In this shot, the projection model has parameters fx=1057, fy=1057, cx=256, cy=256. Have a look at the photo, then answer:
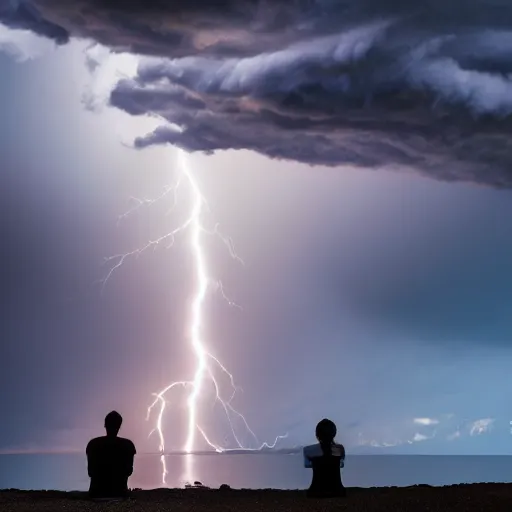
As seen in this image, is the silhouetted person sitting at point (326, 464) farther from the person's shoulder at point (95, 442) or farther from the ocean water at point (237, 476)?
the ocean water at point (237, 476)

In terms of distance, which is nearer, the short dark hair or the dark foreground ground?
the dark foreground ground

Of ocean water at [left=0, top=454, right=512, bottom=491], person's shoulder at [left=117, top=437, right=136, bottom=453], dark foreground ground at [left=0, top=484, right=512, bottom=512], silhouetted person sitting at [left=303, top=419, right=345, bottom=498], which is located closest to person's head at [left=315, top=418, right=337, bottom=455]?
silhouetted person sitting at [left=303, top=419, right=345, bottom=498]

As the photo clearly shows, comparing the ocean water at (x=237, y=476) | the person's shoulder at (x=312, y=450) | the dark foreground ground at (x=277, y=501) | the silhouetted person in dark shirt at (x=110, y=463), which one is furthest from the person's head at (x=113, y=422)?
the ocean water at (x=237, y=476)

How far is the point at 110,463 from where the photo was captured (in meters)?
11.0

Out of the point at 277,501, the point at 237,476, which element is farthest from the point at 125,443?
the point at 237,476

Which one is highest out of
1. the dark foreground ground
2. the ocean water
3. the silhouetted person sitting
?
the ocean water

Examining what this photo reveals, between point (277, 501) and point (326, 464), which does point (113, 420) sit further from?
point (326, 464)

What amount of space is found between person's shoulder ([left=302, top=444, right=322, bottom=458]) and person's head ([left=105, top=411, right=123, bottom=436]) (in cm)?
196

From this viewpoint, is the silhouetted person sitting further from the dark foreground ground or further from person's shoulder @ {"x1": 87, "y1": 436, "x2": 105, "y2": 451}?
person's shoulder @ {"x1": 87, "y1": 436, "x2": 105, "y2": 451}

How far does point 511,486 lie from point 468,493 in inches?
41.3

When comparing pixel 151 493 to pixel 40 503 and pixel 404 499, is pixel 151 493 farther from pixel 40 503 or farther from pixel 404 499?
pixel 404 499

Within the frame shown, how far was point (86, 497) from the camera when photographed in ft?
36.4

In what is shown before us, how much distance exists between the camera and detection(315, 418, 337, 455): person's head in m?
10.9

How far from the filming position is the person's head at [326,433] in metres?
10.9
